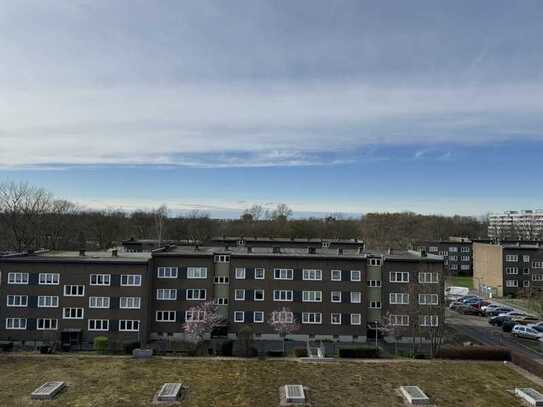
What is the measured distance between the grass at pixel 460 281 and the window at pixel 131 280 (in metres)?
67.6

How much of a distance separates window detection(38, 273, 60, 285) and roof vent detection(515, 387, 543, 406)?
140ft

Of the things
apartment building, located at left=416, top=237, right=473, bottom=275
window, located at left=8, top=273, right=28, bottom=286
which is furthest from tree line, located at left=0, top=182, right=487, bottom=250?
window, located at left=8, top=273, right=28, bottom=286

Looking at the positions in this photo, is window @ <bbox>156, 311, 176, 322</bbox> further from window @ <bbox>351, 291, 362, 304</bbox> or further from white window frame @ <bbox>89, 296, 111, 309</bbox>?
window @ <bbox>351, 291, 362, 304</bbox>

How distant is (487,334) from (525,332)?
4.12 m

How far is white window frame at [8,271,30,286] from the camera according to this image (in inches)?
1863

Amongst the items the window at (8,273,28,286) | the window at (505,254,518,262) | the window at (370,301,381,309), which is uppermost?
the window at (505,254,518,262)

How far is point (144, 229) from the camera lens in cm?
A: 14775

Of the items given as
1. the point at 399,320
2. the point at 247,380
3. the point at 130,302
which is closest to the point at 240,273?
the point at 130,302

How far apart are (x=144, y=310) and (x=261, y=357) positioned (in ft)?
50.9

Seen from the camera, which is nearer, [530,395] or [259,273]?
[530,395]

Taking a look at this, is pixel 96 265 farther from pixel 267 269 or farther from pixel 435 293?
pixel 435 293

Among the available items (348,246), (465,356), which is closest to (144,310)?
(465,356)

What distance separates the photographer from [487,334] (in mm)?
54281

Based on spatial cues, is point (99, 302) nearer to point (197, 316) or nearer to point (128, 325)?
point (128, 325)
